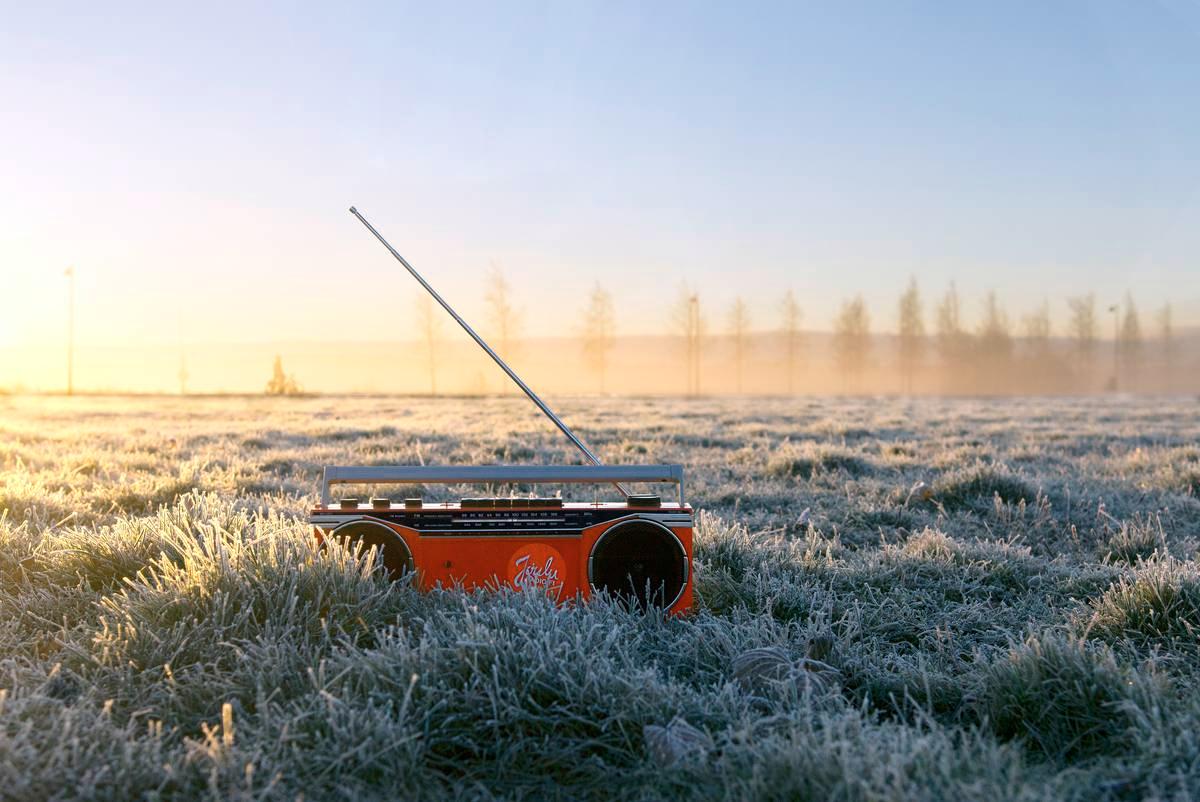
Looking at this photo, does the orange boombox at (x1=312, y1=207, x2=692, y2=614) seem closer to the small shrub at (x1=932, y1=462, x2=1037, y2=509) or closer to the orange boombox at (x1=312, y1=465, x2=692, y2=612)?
the orange boombox at (x1=312, y1=465, x2=692, y2=612)

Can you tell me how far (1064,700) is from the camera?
2.35 m

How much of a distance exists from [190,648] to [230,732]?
Answer: 0.61 meters

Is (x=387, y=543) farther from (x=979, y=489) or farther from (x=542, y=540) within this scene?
(x=979, y=489)

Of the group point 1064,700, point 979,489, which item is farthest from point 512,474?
point 979,489

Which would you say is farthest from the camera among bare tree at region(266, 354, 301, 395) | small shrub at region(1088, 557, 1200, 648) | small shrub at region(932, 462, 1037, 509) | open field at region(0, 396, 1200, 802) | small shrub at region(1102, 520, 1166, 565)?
bare tree at region(266, 354, 301, 395)

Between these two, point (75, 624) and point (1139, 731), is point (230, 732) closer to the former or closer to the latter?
point (75, 624)

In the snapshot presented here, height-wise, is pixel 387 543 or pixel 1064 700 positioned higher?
pixel 387 543

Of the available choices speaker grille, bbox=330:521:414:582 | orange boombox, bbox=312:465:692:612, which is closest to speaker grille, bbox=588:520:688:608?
orange boombox, bbox=312:465:692:612

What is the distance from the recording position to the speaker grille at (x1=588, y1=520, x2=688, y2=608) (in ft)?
10.4

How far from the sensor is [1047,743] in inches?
89.3

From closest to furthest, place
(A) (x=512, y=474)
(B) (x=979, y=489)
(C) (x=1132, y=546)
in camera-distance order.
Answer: (A) (x=512, y=474)
(C) (x=1132, y=546)
(B) (x=979, y=489)

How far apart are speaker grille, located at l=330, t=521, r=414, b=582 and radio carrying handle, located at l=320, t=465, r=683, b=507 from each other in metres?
0.17

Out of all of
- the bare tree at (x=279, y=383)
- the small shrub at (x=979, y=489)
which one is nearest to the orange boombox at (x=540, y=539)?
the small shrub at (x=979, y=489)

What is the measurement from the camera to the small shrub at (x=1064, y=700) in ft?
7.30
